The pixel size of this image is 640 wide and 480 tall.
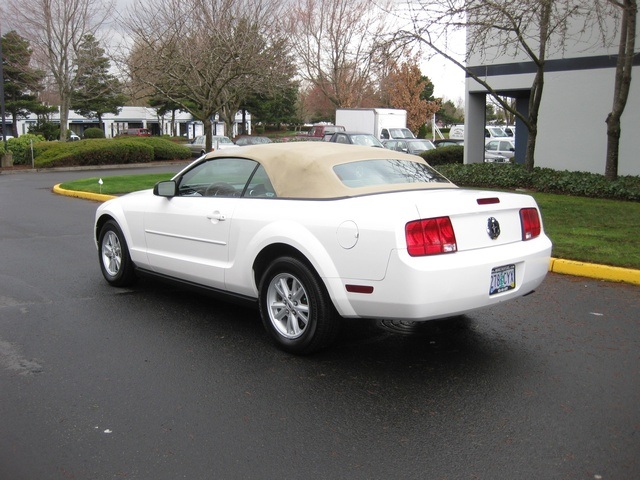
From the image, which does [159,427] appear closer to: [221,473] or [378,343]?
[221,473]

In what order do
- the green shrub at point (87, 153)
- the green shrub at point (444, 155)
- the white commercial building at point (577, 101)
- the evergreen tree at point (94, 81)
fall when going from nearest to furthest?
the white commercial building at point (577, 101), the green shrub at point (444, 155), the green shrub at point (87, 153), the evergreen tree at point (94, 81)

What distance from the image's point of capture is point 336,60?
45.6m

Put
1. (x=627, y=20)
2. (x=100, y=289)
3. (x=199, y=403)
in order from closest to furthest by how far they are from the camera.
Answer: (x=199, y=403), (x=100, y=289), (x=627, y=20)

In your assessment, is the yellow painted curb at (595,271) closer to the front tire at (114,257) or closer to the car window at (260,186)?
the car window at (260,186)

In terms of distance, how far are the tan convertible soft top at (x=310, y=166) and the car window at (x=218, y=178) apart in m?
0.09

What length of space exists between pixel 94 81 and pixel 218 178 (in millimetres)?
48418

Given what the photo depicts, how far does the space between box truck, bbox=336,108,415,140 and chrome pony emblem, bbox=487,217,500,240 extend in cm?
3004

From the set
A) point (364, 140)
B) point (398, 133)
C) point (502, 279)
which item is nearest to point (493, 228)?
point (502, 279)

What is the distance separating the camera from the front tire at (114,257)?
6.94 meters

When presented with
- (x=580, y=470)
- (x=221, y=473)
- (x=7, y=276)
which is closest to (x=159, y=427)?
(x=221, y=473)

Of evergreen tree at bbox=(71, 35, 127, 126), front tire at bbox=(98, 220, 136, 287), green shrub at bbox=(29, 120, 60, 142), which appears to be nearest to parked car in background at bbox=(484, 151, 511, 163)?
evergreen tree at bbox=(71, 35, 127, 126)

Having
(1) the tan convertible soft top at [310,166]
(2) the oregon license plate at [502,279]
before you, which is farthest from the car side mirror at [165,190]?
(2) the oregon license plate at [502,279]

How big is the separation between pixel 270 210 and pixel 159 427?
2.01 meters

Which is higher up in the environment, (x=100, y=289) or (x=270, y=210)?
(x=270, y=210)
